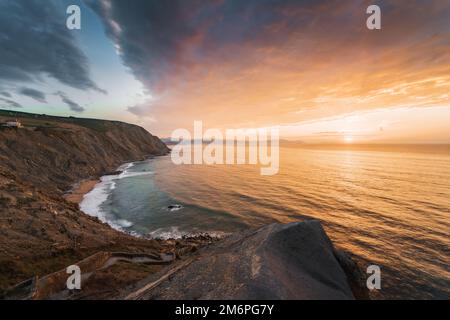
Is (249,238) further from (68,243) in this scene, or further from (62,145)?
(62,145)

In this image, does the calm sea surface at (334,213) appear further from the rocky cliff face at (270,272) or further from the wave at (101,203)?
the rocky cliff face at (270,272)

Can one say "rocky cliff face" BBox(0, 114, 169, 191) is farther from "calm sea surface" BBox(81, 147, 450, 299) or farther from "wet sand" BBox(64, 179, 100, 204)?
"calm sea surface" BBox(81, 147, 450, 299)

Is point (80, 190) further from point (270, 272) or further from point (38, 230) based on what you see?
point (270, 272)

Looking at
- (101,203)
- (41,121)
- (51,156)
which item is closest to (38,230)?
(101,203)

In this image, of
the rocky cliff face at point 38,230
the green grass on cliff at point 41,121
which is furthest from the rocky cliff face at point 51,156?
the green grass on cliff at point 41,121
